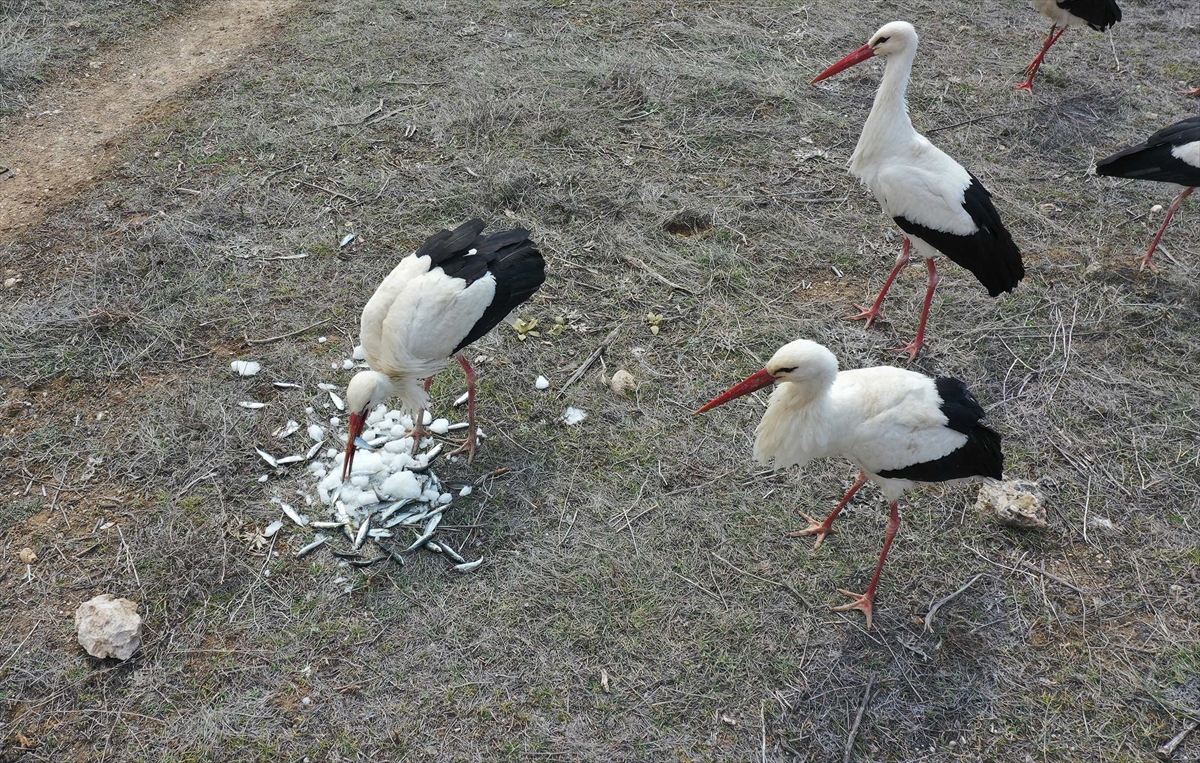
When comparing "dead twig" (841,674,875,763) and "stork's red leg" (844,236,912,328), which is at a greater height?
"stork's red leg" (844,236,912,328)

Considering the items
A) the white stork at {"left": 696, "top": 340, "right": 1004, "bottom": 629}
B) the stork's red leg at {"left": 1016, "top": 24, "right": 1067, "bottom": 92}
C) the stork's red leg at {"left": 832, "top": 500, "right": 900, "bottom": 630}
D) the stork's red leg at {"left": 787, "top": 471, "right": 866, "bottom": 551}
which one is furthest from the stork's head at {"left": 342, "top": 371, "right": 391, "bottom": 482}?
the stork's red leg at {"left": 1016, "top": 24, "right": 1067, "bottom": 92}

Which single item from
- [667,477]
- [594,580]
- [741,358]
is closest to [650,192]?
[741,358]

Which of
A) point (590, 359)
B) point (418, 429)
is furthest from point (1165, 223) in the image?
point (418, 429)

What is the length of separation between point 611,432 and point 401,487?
3.73ft

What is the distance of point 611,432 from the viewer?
4.21 metres

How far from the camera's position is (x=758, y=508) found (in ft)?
12.7

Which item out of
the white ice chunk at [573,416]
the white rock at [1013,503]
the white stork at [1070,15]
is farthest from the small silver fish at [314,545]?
the white stork at [1070,15]

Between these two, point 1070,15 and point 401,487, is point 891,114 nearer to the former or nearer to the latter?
point 401,487

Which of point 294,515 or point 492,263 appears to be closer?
point 294,515

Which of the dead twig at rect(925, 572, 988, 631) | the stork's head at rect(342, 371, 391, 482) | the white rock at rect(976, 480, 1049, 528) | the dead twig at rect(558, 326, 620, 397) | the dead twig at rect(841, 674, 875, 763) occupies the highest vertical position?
the stork's head at rect(342, 371, 391, 482)

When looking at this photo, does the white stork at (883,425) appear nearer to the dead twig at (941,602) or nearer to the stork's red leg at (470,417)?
the dead twig at (941,602)

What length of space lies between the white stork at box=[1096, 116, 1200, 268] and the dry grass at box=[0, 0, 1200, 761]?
1.34 ft

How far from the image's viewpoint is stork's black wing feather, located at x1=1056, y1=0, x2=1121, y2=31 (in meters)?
6.65

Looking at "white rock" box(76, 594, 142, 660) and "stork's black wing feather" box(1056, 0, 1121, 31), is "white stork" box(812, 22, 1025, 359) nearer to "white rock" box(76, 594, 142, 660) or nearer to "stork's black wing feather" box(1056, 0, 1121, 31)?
"stork's black wing feather" box(1056, 0, 1121, 31)
